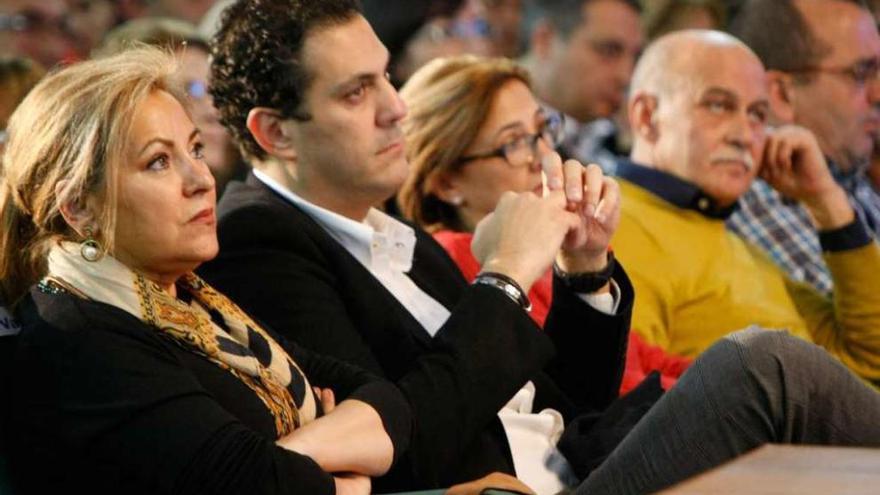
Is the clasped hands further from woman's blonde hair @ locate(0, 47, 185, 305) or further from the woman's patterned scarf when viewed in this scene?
woman's blonde hair @ locate(0, 47, 185, 305)

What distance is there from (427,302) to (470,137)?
69 centimetres

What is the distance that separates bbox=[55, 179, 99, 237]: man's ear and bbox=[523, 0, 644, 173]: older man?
140 inches

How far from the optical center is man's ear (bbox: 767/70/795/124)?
4.40 metres

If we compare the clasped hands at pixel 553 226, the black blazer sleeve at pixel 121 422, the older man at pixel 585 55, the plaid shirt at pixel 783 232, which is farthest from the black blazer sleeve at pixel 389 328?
the older man at pixel 585 55

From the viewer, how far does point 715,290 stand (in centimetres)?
353

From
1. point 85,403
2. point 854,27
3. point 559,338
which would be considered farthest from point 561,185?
point 854,27

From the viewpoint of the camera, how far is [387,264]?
2723 millimetres

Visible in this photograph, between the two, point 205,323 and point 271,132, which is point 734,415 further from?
point 271,132

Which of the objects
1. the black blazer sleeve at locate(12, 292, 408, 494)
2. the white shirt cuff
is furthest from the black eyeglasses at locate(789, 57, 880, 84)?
the black blazer sleeve at locate(12, 292, 408, 494)

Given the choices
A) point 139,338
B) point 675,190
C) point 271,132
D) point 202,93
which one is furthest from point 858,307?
point 139,338

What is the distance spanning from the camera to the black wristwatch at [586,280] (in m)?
2.80

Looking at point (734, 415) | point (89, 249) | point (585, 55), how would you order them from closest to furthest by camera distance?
point (89, 249) → point (734, 415) → point (585, 55)

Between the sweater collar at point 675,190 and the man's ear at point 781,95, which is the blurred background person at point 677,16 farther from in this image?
the sweater collar at point 675,190

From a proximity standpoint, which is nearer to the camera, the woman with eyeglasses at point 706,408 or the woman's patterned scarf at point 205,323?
the woman's patterned scarf at point 205,323
